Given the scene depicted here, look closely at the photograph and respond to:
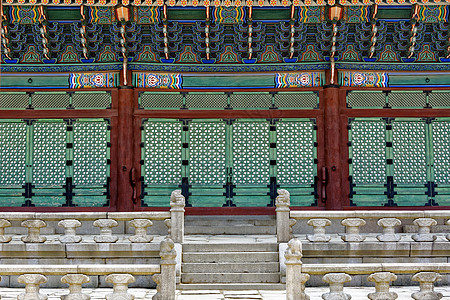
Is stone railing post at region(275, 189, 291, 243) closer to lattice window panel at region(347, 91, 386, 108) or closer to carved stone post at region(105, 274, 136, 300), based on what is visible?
carved stone post at region(105, 274, 136, 300)

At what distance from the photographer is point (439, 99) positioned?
1438 cm

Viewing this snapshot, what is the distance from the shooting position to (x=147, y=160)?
14172 mm

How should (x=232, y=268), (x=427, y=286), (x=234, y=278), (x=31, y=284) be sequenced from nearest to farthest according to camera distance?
1. (x=31, y=284)
2. (x=427, y=286)
3. (x=234, y=278)
4. (x=232, y=268)

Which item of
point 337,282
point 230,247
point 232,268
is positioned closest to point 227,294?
point 232,268

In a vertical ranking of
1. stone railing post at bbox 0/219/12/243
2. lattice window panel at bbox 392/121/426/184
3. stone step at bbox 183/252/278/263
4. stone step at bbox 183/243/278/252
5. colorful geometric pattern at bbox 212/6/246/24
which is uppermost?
colorful geometric pattern at bbox 212/6/246/24

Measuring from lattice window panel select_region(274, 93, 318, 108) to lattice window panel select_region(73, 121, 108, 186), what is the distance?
425cm

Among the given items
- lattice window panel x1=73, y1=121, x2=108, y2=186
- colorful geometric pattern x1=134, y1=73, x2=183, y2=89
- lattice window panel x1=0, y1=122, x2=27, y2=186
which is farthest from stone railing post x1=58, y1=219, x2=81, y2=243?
colorful geometric pattern x1=134, y1=73, x2=183, y2=89

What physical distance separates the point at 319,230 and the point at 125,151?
17.8 ft

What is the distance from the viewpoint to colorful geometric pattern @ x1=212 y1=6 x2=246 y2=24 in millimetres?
13453

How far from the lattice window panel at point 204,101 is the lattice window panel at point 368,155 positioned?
10.7 ft

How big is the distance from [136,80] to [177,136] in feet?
5.55

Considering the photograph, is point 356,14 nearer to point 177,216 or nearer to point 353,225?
point 353,225

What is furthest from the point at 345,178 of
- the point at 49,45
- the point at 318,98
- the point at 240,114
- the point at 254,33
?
the point at 49,45

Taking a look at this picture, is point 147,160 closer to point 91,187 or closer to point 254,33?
point 91,187
